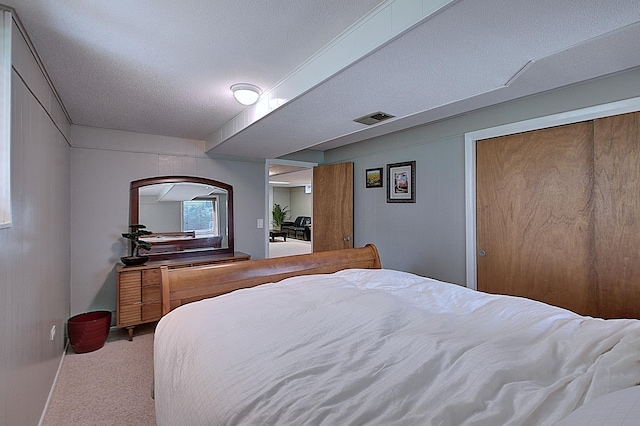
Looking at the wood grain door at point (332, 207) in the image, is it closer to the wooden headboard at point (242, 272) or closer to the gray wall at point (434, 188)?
the gray wall at point (434, 188)

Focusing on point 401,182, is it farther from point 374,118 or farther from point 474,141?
point 374,118

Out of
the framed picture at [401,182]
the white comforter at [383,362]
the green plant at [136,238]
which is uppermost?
the framed picture at [401,182]

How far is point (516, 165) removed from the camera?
8.53 feet

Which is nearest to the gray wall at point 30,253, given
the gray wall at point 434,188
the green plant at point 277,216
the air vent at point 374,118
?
the air vent at point 374,118

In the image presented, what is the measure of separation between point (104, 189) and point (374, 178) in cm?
319

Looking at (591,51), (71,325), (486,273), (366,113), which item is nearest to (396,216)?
(486,273)

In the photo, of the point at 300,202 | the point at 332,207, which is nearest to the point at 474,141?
the point at 332,207

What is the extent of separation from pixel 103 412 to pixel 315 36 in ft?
8.86

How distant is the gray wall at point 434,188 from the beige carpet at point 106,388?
8.99ft

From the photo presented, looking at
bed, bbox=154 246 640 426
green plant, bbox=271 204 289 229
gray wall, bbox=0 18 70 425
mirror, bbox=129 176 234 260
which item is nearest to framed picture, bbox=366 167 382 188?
mirror, bbox=129 176 234 260

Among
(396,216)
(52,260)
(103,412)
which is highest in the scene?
(396,216)

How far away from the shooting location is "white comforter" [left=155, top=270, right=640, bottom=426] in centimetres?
81

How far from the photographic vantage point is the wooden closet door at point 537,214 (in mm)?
2273

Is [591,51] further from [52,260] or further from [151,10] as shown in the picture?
[52,260]
